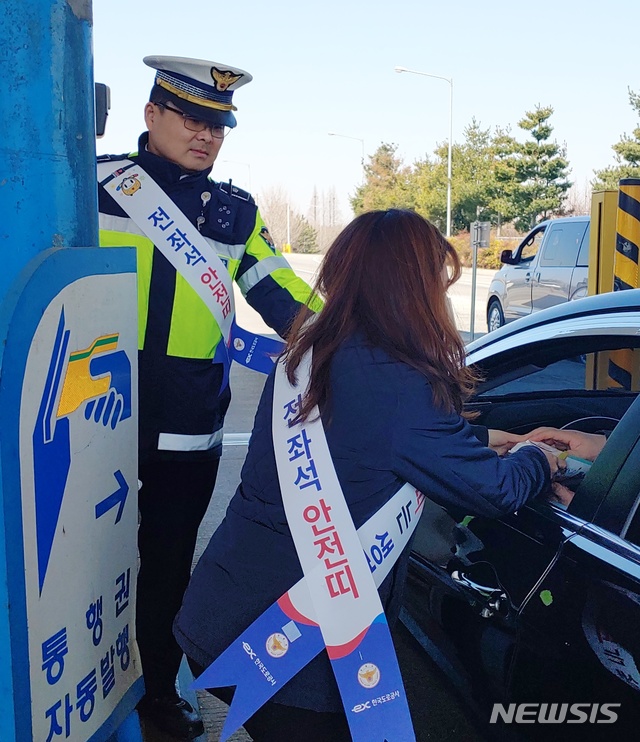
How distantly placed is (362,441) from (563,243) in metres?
Result: 11.0

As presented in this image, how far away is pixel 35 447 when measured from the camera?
1.44 metres

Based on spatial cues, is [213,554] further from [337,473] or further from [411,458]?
[411,458]

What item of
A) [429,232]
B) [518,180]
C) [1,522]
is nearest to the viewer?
[1,522]

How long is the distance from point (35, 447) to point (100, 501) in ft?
1.12

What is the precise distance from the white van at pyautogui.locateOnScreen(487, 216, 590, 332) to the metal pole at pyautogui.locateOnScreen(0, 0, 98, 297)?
32.4 ft

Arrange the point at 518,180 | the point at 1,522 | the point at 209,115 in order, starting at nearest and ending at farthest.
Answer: the point at 1,522 → the point at 209,115 → the point at 518,180

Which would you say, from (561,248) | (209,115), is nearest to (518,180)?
(561,248)

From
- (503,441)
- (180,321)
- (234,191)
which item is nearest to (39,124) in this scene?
(180,321)

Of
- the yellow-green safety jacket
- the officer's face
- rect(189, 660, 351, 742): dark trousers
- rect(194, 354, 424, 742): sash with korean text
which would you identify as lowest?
rect(189, 660, 351, 742): dark trousers

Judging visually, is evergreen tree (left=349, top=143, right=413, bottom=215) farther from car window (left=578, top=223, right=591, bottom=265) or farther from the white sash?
the white sash

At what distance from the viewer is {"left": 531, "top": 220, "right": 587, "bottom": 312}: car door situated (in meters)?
11.5

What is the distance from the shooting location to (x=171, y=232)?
236cm

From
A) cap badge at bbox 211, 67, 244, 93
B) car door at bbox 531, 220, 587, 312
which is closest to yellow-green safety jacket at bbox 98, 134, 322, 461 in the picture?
cap badge at bbox 211, 67, 244, 93

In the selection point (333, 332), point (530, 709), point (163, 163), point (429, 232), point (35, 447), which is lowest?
point (530, 709)
